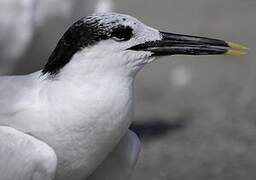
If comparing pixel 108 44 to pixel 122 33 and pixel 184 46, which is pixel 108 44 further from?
pixel 184 46

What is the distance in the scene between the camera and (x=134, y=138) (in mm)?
2652

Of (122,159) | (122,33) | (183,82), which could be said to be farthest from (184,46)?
(183,82)

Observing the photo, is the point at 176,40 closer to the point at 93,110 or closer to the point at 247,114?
the point at 93,110

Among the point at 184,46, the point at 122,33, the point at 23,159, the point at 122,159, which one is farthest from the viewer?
the point at 122,159

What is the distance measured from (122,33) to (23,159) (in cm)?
46

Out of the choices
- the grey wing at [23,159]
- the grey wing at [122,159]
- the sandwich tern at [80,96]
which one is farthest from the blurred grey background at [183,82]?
the grey wing at [23,159]

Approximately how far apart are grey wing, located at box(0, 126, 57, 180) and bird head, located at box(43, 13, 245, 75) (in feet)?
0.80

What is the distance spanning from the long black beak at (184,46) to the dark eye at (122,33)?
4cm

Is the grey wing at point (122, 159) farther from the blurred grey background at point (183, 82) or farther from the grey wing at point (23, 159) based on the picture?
the blurred grey background at point (183, 82)

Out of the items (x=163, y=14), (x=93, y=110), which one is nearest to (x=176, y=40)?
(x=93, y=110)

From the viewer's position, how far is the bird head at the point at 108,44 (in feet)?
7.69

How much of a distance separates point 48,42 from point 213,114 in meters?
0.95

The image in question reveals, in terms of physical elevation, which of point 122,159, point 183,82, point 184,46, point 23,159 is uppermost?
point 184,46

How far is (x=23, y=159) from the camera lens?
7.43ft
